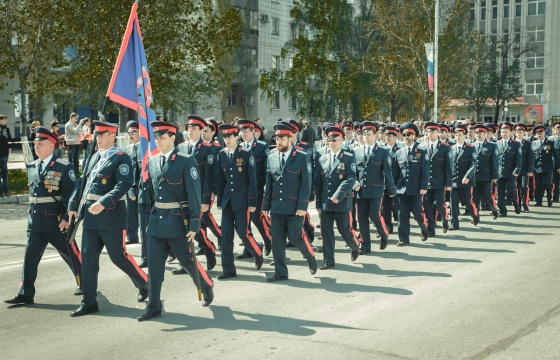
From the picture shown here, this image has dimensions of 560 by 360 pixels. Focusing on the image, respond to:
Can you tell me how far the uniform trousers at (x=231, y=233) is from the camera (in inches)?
393

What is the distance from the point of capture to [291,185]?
32.1 ft

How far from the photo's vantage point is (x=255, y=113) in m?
60.2

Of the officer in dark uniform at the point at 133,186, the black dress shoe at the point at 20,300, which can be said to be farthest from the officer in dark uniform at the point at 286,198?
the black dress shoe at the point at 20,300

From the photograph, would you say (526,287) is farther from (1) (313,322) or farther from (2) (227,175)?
(2) (227,175)

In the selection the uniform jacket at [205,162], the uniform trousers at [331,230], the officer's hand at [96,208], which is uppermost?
the uniform jacket at [205,162]

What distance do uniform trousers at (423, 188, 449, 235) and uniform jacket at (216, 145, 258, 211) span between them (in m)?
4.58

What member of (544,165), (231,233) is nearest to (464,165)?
(544,165)

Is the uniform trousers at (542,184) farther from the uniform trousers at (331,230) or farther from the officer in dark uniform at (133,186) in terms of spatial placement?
the officer in dark uniform at (133,186)

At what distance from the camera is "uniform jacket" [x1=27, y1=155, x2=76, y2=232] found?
860 cm

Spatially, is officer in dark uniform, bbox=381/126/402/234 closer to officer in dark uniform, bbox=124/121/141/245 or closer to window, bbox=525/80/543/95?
officer in dark uniform, bbox=124/121/141/245

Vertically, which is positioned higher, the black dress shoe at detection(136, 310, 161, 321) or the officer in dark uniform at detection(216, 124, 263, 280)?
the officer in dark uniform at detection(216, 124, 263, 280)

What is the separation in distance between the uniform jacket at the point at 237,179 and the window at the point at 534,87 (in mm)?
72148

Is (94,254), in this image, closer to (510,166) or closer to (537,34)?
(510,166)

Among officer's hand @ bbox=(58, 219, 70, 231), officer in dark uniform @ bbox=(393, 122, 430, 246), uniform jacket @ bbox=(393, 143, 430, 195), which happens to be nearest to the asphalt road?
officer's hand @ bbox=(58, 219, 70, 231)
